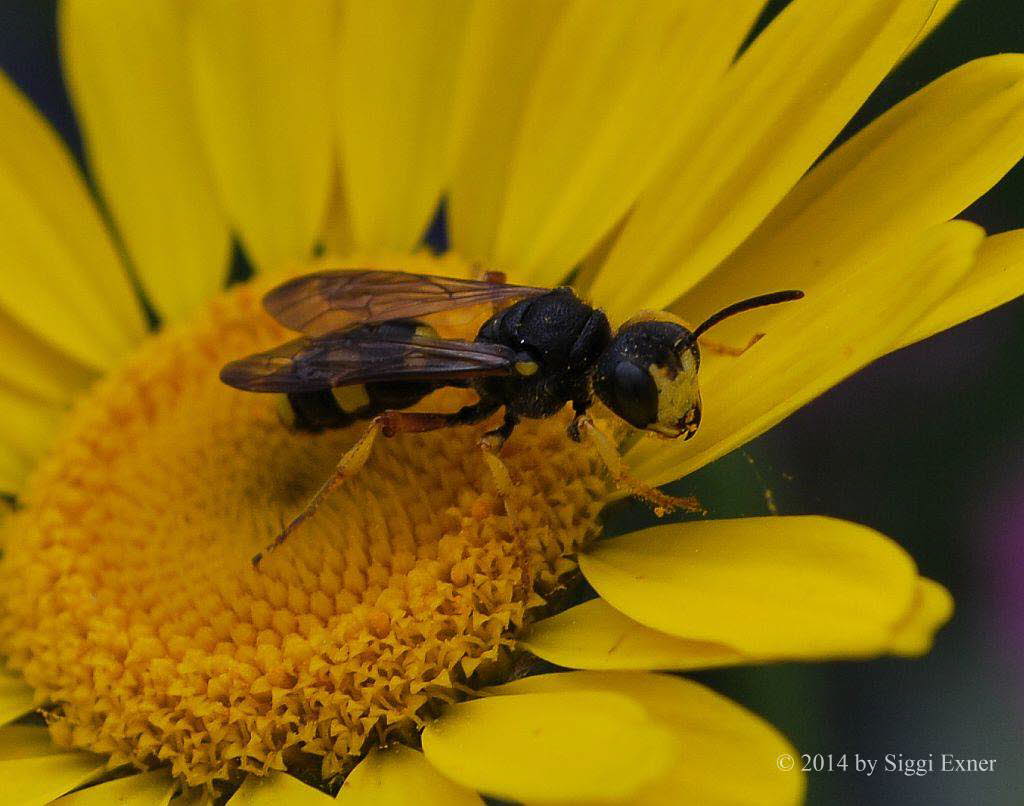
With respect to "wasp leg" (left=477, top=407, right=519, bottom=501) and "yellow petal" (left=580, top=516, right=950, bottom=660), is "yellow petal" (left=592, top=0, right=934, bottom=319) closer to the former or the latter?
"wasp leg" (left=477, top=407, right=519, bottom=501)

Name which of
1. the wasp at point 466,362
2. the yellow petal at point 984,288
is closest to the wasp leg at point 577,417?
the wasp at point 466,362

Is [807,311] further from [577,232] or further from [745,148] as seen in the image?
[577,232]

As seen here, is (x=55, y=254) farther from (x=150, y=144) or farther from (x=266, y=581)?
(x=266, y=581)

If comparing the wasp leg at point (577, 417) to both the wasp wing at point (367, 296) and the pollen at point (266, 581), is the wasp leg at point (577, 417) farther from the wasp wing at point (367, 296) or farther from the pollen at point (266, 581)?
the wasp wing at point (367, 296)

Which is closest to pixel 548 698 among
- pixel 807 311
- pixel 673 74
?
pixel 807 311

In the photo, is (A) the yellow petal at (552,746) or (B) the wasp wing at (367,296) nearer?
(A) the yellow petal at (552,746)

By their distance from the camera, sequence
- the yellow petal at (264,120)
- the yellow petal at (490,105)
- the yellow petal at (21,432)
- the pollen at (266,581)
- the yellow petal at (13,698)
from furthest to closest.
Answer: the yellow petal at (264,120)
the yellow petal at (21,432)
the yellow petal at (490,105)
the yellow petal at (13,698)
the pollen at (266,581)
